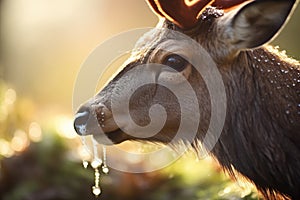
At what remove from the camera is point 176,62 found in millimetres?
2307

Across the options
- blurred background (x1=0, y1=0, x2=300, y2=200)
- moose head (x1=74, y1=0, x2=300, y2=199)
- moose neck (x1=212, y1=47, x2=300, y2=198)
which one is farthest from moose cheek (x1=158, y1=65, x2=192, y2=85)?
blurred background (x1=0, y1=0, x2=300, y2=200)

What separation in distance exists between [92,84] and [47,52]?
7002 millimetres

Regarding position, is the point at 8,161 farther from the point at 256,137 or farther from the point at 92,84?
the point at 256,137

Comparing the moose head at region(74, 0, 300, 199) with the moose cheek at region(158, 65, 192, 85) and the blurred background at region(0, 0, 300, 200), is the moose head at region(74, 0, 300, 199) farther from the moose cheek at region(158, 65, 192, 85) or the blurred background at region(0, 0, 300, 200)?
the blurred background at region(0, 0, 300, 200)

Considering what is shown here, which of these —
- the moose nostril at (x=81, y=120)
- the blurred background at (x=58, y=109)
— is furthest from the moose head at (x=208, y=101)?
the blurred background at (x=58, y=109)

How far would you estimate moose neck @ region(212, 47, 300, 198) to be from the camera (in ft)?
7.52

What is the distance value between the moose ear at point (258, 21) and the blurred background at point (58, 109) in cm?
45

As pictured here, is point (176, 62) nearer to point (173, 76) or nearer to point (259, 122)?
point (173, 76)

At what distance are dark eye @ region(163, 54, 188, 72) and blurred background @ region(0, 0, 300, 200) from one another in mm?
359

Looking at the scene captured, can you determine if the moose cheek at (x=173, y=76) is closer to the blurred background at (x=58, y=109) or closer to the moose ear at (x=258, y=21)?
the moose ear at (x=258, y=21)

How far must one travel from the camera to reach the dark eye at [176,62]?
7.56 feet

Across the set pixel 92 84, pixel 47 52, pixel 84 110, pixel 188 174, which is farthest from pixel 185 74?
pixel 47 52

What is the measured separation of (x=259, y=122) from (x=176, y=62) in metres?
0.28

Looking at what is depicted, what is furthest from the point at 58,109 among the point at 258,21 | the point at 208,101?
the point at 258,21
